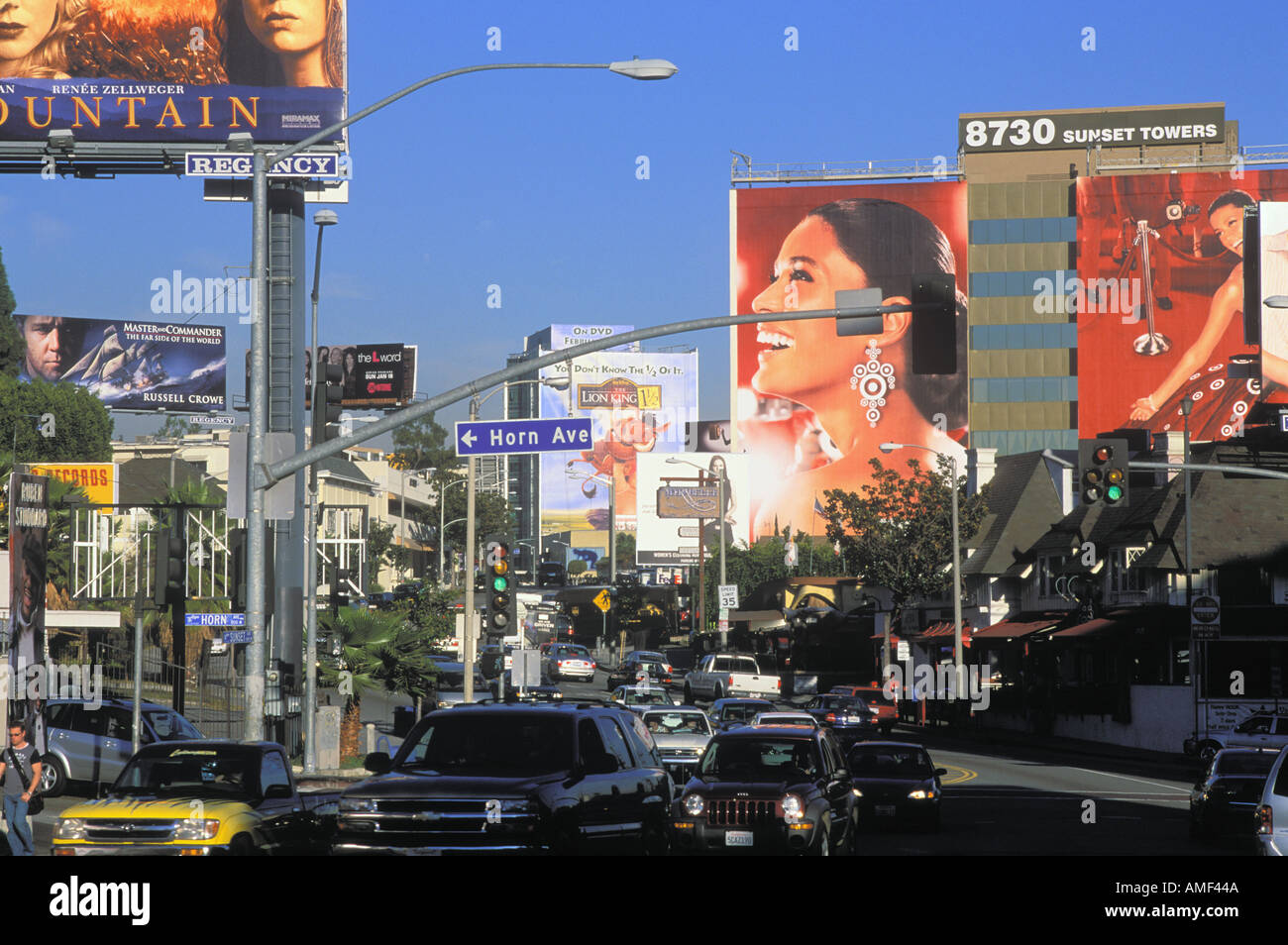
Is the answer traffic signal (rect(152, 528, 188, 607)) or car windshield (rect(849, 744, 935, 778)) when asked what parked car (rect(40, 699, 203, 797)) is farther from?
car windshield (rect(849, 744, 935, 778))

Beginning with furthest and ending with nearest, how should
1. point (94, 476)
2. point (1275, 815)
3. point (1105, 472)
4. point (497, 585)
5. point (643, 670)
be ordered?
point (643, 670) < point (94, 476) < point (497, 585) < point (1105, 472) < point (1275, 815)

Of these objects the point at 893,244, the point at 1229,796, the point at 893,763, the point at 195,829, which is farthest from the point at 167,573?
the point at 893,244

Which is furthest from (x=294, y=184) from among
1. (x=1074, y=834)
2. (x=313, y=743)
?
(x=1074, y=834)

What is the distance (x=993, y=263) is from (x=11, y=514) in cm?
12703

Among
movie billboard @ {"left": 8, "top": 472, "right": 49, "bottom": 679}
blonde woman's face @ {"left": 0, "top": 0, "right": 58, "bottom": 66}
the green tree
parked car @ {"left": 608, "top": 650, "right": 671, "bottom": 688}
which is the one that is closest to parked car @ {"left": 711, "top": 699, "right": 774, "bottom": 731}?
movie billboard @ {"left": 8, "top": 472, "right": 49, "bottom": 679}

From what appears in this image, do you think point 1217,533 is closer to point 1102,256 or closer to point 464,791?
point 464,791

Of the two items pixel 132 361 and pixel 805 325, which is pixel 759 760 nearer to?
pixel 132 361

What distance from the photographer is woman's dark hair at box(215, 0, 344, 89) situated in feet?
131

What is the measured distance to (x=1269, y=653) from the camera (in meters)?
50.8

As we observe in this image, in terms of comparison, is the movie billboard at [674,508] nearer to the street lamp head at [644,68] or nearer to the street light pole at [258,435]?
the street light pole at [258,435]

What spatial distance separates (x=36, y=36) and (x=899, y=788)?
30.7 metres

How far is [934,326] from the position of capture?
1984 centimetres

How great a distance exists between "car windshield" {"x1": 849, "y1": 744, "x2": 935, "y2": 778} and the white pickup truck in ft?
108
